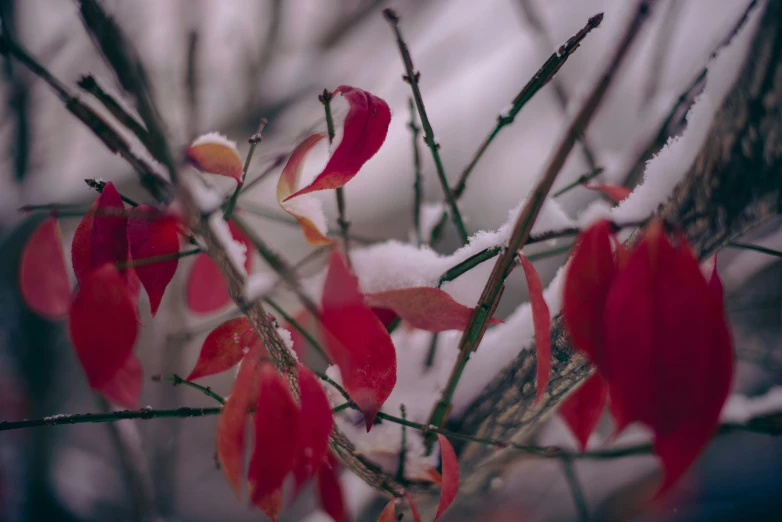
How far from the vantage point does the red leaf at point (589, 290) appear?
305 mm

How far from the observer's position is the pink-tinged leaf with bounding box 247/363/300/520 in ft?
1.11

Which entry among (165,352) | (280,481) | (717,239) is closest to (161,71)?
(165,352)

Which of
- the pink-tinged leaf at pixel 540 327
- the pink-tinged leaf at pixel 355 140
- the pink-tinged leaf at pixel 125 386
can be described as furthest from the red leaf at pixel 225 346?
the pink-tinged leaf at pixel 540 327

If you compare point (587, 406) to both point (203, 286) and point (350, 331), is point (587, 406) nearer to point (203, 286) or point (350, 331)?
point (350, 331)

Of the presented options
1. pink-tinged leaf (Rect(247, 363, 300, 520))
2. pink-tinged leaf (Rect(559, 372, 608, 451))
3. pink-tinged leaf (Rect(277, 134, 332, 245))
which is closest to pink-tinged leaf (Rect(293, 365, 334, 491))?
pink-tinged leaf (Rect(247, 363, 300, 520))

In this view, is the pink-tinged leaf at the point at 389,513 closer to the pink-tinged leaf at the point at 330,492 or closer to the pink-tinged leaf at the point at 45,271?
the pink-tinged leaf at the point at 330,492

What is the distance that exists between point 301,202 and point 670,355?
0.33 meters

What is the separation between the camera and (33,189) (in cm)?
127

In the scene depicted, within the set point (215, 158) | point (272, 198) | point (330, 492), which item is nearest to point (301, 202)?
point (215, 158)

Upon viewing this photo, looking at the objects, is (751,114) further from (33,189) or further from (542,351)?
(33,189)

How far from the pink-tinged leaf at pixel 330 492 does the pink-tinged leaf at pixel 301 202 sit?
0.24 meters

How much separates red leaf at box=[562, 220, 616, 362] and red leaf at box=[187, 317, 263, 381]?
303 mm

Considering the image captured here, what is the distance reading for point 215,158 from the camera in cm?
39

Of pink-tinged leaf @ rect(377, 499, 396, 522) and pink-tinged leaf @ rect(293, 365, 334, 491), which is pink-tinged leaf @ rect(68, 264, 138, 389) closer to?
pink-tinged leaf @ rect(293, 365, 334, 491)
